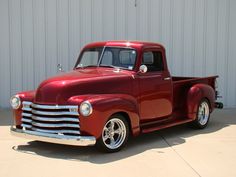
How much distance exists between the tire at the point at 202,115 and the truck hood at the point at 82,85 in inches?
86.8

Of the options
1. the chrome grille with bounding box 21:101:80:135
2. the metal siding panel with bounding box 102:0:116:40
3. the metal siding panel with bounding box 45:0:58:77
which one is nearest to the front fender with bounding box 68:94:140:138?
the chrome grille with bounding box 21:101:80:135

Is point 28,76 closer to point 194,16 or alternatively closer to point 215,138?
point 194,16

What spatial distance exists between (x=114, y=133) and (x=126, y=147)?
499 mm

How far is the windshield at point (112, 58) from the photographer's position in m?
8.02

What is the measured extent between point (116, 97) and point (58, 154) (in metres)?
1.29

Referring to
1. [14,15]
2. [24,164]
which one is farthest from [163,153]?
[14,15]

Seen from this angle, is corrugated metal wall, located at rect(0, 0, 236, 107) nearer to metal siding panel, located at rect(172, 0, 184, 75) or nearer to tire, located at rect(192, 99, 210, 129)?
metal siding panel, located at rect(172, 0, 184, 75)

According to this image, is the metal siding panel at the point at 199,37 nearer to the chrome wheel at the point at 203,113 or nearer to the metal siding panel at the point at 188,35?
the metal siding panel at the point at 188,35

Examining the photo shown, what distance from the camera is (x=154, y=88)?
321 inches

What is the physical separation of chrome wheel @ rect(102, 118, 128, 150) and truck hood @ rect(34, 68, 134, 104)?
0.54 meters

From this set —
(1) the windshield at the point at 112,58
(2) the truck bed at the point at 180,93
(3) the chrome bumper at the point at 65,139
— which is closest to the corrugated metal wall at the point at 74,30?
(2) the truck bed at the point at 180,93

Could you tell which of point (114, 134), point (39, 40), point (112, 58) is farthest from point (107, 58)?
point (39, 40)

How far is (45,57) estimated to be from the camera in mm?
11867

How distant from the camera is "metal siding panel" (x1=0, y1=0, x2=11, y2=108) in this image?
38.6 feet
